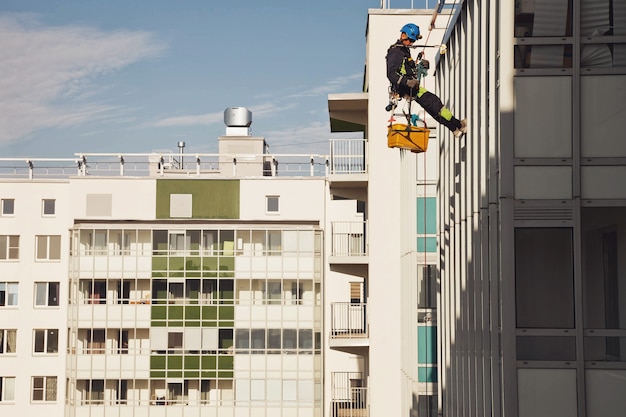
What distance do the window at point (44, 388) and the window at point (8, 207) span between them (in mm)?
8544

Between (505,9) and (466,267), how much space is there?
580 centimetres

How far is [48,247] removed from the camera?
49.8 metres

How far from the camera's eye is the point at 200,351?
47.5 meters

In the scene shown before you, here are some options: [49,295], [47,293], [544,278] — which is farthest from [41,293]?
[544,278]

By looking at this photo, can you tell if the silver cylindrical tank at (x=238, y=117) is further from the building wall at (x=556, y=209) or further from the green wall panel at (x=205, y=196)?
the building wall at (x=556, y=209)

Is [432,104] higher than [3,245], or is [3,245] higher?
[432,104]

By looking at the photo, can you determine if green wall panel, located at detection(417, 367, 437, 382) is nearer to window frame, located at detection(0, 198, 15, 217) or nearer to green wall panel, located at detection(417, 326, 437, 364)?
green wall panel, located at detection(417, 326, 437, 364)

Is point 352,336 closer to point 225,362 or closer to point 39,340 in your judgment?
point 225,362

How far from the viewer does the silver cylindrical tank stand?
202 feet

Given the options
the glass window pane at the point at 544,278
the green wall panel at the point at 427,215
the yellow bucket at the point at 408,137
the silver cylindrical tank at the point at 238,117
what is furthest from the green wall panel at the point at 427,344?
the silver cylindrical tank at the point at 238,117

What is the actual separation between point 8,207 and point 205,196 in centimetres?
1059

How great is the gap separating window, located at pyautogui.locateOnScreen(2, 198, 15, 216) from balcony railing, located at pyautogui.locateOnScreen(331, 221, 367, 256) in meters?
16.8

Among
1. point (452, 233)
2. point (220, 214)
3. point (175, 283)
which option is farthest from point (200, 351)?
point (452, 233)

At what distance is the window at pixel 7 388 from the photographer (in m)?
49.6
